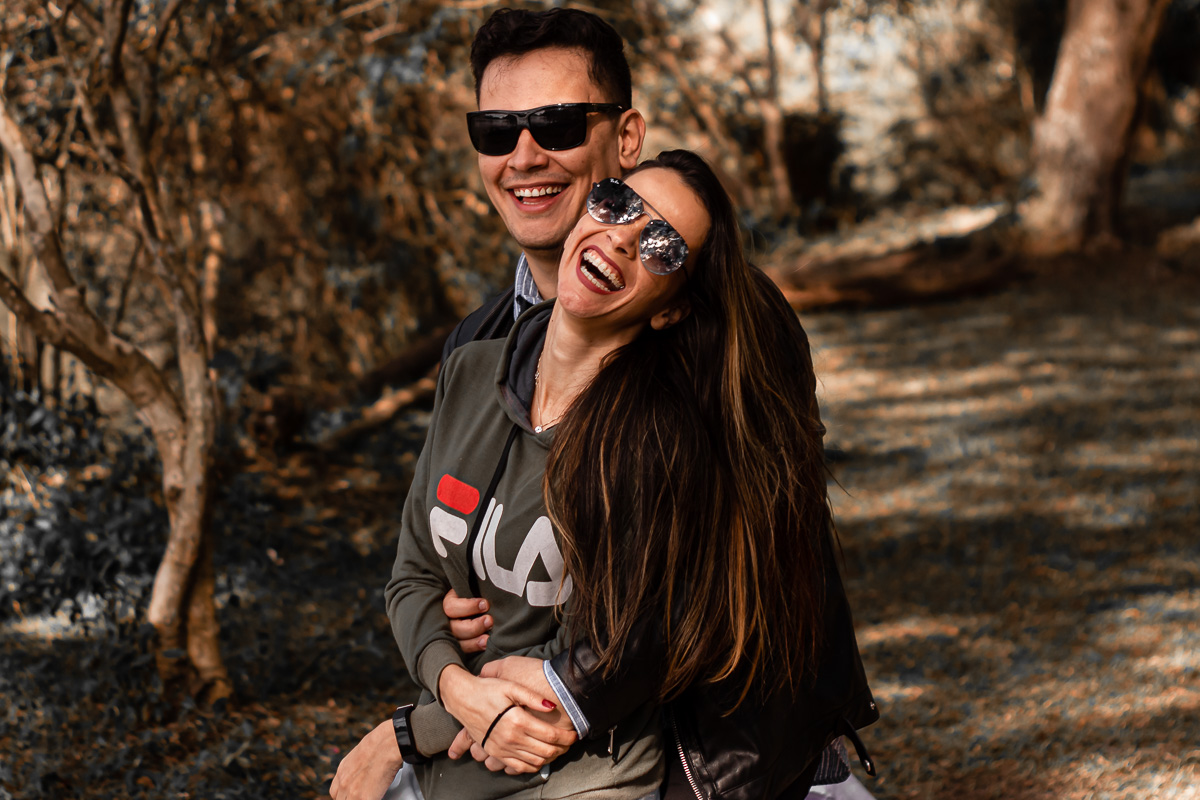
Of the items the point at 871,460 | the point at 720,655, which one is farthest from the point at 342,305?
the point at 720,655

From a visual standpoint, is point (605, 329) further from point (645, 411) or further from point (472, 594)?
point (472, 594)

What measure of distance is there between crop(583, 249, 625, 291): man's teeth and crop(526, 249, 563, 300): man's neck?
502 millimetres

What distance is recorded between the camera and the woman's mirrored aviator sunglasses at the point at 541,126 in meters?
2.09

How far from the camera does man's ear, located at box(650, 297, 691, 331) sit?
175cm

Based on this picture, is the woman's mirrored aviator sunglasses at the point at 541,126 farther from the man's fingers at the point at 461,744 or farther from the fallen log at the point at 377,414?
the fallen log at the point at 377,414

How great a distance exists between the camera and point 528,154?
2109mm

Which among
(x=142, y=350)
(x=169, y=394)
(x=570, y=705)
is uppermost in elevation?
(x=142, y=350)

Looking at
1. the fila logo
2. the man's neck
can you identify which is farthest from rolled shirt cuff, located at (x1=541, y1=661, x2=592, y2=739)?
the man's neck

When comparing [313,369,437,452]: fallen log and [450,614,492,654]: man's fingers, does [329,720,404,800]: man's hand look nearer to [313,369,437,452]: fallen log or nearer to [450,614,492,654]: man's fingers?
[450,614,492,654]: man's fingers

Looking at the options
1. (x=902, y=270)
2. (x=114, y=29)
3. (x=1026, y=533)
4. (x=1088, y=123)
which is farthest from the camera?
(x=902, y=270)

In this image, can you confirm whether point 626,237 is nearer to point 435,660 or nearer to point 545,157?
point 545,157

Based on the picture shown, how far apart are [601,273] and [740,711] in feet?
2.53

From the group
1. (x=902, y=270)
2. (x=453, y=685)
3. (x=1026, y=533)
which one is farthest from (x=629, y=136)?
(x=902, y=270)

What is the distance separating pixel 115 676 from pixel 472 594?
2125mm
